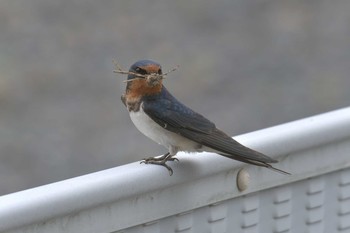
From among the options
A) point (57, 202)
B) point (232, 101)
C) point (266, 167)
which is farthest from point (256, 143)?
point (232, 101)

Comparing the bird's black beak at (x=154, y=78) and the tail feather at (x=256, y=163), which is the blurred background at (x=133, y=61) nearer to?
the bird's black beak at (x=154, y=78)

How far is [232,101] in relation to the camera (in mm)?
5512

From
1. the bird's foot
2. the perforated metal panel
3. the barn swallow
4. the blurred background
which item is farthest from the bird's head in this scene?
the blurred background

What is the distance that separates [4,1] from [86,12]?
39cm

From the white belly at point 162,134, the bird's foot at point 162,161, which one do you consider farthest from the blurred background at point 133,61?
the bird's foot at point 162,161

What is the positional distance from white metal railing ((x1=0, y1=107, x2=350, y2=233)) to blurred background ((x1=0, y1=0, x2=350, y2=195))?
2460mm

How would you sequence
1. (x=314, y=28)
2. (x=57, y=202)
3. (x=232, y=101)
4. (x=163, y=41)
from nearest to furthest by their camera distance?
(x=57, y=202), (x=232, y=101), (x=163, y=41), (x=314, y=28)

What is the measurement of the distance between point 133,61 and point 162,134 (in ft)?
10.4

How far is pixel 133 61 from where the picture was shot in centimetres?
564

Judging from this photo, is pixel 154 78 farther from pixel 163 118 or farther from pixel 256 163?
pixel 256 163

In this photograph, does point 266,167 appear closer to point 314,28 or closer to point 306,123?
point 306,123

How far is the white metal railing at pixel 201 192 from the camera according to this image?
2.02 meters

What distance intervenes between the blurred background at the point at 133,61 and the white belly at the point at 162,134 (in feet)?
7.60

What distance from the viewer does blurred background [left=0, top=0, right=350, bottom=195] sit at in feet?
16.7
